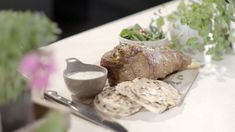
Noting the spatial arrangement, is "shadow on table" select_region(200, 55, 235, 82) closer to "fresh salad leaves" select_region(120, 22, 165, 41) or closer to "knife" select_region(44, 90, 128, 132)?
"fresh salad leaves" select_region(120, 22, 165, 41)

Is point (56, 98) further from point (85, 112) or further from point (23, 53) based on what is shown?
point (23, 53)

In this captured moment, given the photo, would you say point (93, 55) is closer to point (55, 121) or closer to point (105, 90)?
point (105, 90)

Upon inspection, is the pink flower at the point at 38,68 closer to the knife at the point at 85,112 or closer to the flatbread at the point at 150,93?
the knife at the point at 85,112

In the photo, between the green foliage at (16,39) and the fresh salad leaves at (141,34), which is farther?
the fresh salad leaves at (141,34)

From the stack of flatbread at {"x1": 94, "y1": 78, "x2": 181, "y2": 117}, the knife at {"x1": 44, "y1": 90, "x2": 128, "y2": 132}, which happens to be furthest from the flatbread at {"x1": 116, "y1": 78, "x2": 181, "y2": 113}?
the knife at {"x1": 44, "y1": 90, "x2": 128, "y2": 132}

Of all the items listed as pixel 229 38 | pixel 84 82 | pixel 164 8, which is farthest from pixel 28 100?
pixel 164 8

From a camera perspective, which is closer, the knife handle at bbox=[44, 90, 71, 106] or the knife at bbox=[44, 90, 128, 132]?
the knife at bbox=[44, 90, 128, 132]

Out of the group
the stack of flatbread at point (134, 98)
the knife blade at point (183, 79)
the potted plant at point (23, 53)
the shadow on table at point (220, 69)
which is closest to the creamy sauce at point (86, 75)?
the stack of flatbread at point (134, 98)
